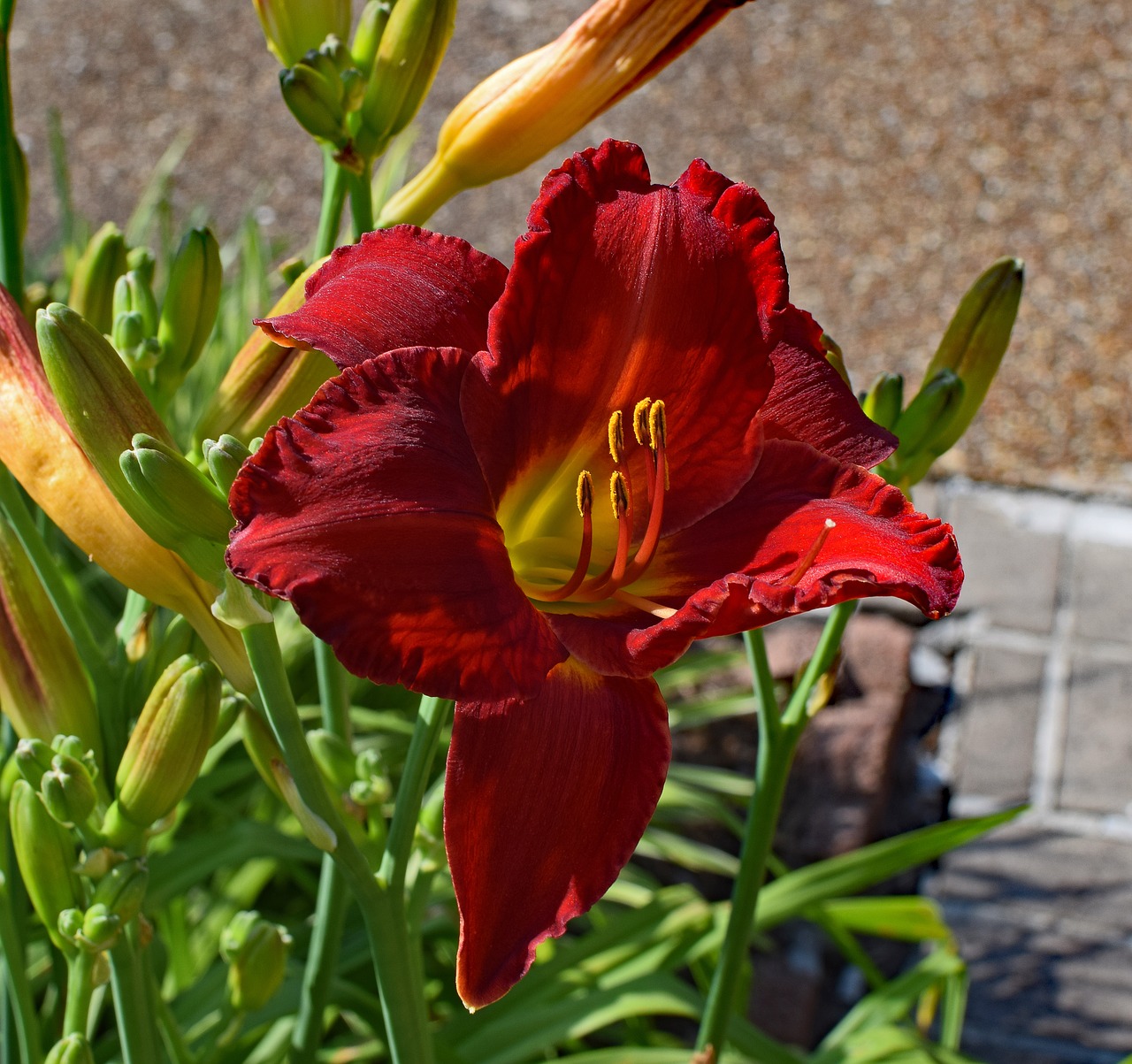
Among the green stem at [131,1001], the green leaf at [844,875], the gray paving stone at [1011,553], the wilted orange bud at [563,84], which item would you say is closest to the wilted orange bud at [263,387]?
the wilted orange bud at [563,84]

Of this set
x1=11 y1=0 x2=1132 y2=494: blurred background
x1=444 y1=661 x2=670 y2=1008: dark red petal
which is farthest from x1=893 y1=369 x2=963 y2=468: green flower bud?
x1=11 y1=0 x2=1132 y2=494: blurred background

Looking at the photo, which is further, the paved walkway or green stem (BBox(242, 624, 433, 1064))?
the paved walkway

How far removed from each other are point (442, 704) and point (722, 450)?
194mm

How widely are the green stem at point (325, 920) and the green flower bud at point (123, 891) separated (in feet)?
0.39

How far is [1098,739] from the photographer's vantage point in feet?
7.39

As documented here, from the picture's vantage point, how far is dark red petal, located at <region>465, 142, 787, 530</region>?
24.0 inches

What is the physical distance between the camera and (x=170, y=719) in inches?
27.1

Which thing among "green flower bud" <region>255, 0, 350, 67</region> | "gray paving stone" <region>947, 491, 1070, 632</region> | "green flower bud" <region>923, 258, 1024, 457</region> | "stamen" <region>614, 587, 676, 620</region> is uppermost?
"green flower bud" <region>255, 0, 350, 67</region>

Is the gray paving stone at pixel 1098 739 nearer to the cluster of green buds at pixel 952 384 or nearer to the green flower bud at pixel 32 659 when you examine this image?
the cluster of green buds at pixel 952 384

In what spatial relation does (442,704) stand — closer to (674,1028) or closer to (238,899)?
(238,899)

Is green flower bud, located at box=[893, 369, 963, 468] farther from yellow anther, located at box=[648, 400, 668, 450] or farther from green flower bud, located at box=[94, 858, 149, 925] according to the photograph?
green flower bud, located at box=[94, 858, 149, 925]

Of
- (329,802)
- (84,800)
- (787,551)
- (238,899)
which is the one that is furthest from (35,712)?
(238,899)

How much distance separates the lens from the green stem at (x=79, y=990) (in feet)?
2.44

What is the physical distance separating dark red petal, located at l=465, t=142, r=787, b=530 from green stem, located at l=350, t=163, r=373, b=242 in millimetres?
230
